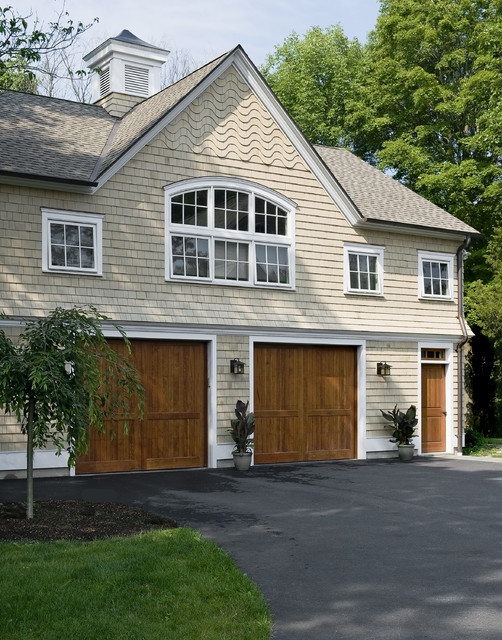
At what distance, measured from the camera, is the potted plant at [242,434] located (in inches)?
607

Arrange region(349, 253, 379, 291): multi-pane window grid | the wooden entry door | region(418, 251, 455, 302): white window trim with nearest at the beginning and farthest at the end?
region(349, 253, 379, 291): multi-pane window grid
region(418, 251, 455, 302): white window trim
the wooden entry door

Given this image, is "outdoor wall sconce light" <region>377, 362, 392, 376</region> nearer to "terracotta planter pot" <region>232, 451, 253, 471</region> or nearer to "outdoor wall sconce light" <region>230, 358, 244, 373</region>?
"outdoor wall sconce light" <region>230, 358, 244, 373</region>

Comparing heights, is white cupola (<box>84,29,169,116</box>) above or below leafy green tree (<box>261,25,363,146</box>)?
below

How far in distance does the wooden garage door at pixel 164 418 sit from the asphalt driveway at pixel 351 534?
0.53 metres

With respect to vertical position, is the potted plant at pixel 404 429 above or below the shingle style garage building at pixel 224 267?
below

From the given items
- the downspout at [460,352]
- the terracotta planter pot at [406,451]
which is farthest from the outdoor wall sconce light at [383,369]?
the downspout at [460,352]

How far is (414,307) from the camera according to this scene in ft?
61.0

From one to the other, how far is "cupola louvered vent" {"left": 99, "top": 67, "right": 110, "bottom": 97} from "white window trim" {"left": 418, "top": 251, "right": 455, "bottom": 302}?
8.61 metres

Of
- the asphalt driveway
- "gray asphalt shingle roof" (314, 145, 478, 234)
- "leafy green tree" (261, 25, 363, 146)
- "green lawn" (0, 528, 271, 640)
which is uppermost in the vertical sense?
"leafy green tree" (261, 25, 363, 146)

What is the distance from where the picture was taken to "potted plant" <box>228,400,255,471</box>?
15.4 metres

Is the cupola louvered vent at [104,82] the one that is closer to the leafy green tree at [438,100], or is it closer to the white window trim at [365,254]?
the white window trim at [365,254]

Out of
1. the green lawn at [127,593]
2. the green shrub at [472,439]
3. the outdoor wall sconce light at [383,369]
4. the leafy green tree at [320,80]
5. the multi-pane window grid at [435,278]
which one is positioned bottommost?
the green shrub at [472,439]

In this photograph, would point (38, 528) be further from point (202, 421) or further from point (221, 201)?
point (221, 201)

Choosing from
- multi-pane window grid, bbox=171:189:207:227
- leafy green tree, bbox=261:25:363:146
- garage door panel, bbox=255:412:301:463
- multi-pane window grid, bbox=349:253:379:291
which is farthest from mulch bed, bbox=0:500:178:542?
leafy green tree, bbox=261:25:363:146
